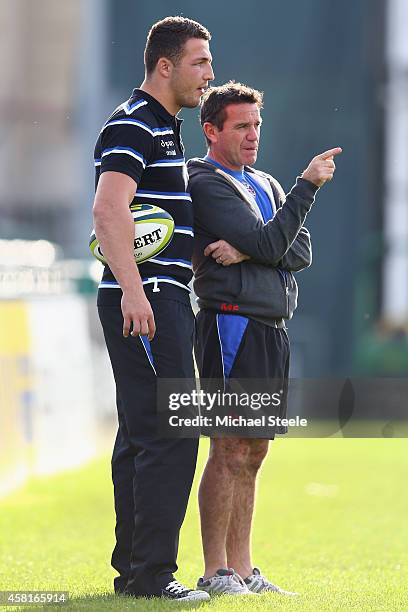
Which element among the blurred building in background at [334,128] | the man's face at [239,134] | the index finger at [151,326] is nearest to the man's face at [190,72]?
the man's face at [239,134]

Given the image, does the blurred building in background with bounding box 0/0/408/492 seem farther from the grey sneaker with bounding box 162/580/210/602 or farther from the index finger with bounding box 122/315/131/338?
the index finger with bounding box 122/315/131/338

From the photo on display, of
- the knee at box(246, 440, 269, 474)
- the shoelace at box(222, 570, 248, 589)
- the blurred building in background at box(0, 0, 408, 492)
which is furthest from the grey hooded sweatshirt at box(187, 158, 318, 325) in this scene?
the blurred building in background at box(0, 0, 408, 492)

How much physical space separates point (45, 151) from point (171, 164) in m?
30.4

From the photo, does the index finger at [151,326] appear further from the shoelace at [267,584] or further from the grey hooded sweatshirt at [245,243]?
the shoelace at [267,584]

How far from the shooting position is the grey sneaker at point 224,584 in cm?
521

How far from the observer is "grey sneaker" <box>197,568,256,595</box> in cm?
521

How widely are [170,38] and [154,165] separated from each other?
18.2 inches

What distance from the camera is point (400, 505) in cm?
895

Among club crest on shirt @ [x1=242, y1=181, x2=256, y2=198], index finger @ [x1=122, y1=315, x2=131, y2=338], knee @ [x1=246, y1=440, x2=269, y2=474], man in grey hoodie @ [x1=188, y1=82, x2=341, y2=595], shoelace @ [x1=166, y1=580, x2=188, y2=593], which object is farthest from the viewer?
club crest on shirt @ [x1=242, y1=181, x2=256, y2=198]

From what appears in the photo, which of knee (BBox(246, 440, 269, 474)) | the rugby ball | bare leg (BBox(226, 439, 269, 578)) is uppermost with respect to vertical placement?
the rugby ball

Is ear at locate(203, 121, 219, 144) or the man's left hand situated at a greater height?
ear at locate(203, 121, 219, 144)

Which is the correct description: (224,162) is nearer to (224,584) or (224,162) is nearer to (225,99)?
(225,99)

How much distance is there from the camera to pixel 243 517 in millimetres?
5469

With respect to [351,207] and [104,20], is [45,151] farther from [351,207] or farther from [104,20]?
[351,207]
